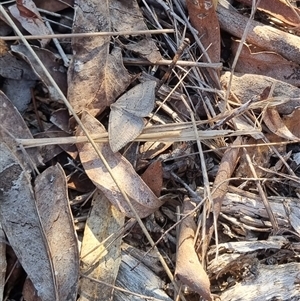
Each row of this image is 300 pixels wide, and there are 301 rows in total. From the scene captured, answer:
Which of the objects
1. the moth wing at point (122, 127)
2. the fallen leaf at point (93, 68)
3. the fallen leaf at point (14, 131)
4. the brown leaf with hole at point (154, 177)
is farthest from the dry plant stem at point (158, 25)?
the fallen leaf at point (14, 131)

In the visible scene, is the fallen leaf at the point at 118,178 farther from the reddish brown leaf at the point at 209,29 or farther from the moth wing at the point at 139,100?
the reddish brown leaf at the point at 209,29

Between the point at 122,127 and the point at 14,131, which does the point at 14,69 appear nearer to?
the point at 14,131

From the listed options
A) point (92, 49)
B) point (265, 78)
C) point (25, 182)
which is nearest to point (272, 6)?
point (265, 78)

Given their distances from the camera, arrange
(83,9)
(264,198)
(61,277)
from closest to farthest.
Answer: (61,277), (264,198), (83,9)

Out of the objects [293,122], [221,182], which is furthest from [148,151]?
[293,122]

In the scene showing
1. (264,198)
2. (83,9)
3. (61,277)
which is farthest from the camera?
(83,9)

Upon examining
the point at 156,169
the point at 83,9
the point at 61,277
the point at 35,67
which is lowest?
the point at 61,277

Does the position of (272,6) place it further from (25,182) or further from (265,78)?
(25,182)

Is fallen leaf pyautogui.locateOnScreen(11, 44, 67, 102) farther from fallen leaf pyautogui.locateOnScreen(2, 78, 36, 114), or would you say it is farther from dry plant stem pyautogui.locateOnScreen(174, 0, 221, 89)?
dry plant stem pyautogui.locateOnScreen(174, 0, 221, 89)
